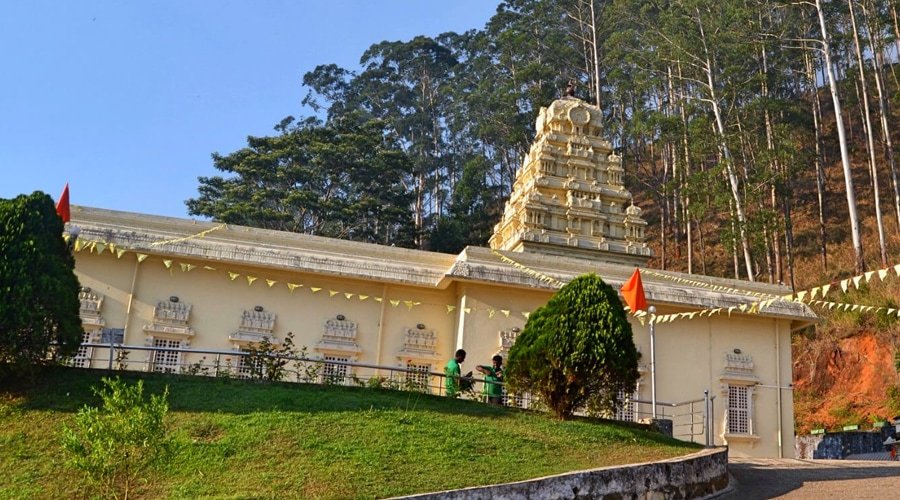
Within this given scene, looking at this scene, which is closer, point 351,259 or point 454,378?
point 454,378

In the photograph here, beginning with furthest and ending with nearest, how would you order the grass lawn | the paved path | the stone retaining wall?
the paved path, the grass lawn, the stone retaining wall

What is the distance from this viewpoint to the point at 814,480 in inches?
488

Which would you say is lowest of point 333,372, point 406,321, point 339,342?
point 333,372

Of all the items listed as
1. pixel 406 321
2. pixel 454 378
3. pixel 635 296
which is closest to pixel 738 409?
pixel 635 296

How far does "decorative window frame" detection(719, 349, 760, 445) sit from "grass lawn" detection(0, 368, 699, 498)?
7238 millimetres

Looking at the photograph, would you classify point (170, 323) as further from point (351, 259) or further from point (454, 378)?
point (454, 378)

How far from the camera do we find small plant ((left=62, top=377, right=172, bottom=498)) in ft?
28.9

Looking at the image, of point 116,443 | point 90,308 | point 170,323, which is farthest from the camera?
point 170,323

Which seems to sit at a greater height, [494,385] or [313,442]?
[494,385]

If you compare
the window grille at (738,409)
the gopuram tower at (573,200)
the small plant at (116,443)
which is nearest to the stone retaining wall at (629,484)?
the small plant at (116,443)

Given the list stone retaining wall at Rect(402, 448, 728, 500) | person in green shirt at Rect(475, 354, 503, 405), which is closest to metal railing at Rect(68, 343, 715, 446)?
person in green shirt at Rect(475, 354, 503, 405)

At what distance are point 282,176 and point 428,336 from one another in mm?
29376

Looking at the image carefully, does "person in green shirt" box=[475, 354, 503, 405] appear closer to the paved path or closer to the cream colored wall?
the cream colored wall

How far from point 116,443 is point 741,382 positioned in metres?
15.5
